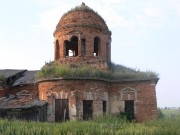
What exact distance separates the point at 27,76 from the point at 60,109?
21.3 feet

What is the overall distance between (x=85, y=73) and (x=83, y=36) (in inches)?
136

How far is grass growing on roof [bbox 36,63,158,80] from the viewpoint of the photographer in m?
21.1

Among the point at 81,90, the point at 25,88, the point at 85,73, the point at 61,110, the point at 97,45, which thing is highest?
the point at 97,45

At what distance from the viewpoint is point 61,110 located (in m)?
→ 21.0

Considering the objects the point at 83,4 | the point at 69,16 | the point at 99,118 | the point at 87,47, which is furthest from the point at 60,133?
the point at 83,4

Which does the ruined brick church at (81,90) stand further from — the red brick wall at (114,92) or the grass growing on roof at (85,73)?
the grass growing on roof at (85,73)

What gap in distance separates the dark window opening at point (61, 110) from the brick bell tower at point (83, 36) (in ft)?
10.6

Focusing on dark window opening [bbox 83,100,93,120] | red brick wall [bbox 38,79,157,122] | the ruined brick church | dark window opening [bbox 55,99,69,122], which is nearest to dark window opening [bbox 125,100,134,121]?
the ruined brick church

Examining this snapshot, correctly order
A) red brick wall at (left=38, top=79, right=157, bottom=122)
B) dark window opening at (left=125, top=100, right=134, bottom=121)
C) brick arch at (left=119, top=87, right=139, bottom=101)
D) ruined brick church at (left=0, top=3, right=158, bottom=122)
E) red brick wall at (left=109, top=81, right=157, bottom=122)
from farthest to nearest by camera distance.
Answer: brick arch at (left=119, top=87, right=139, bottom=101) < dark window opening at (left=125, top=100, right=134, bottom=121) < red brick wall at (left=109, top=81, right=157, bottom=122) < red brick wall at (left=38, top=79, right=157, bottom=122) < ruined brick church at (left=0, top=3, right=158, bottom=122)

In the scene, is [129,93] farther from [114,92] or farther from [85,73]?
[85,73]

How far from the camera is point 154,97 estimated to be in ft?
70.5

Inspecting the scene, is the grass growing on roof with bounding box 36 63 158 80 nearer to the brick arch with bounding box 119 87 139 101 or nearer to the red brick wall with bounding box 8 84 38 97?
the brick arch with bounding box 119 87 139 101

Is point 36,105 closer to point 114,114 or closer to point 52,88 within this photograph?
point 52,88

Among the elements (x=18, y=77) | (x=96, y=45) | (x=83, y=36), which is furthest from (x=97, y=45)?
(x=18, y=77)
